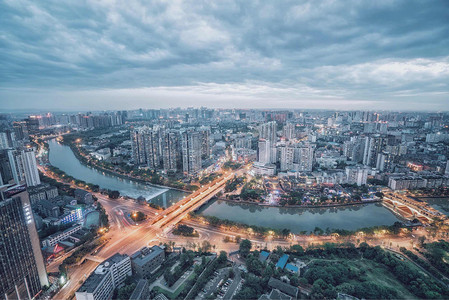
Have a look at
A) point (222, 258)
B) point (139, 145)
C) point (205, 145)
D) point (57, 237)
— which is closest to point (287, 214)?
point (222, 258)

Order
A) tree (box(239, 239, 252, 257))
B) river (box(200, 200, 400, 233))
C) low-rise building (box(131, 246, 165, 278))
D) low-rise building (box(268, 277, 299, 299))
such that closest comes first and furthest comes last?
low-rise building (box(268, 277, 299, 299)) < low-rise building (box(131, 246, 165, 278)) < tree (box(239, 239, 252, 257)) < river (box(200, 200, 400, 233))

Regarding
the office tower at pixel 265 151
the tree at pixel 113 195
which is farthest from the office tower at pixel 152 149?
the office tower at pixel 265 151

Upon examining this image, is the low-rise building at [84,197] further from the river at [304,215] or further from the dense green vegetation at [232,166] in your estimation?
the dense green vegetation at [232,166]

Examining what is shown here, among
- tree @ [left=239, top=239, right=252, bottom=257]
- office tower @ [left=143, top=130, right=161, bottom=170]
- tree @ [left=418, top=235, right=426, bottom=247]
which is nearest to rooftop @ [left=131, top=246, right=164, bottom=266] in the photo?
tree @ [left=239, top=239, right=252, bottom=257]

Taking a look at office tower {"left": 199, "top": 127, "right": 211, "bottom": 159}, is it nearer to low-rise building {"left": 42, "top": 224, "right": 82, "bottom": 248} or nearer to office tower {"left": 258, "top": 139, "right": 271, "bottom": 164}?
office tower {"left": 258, "top": 139, "right": 271, "bottom": 164}

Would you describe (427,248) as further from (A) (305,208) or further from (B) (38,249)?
(B) (38,249)

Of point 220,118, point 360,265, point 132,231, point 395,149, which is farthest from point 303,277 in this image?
point 220,118
